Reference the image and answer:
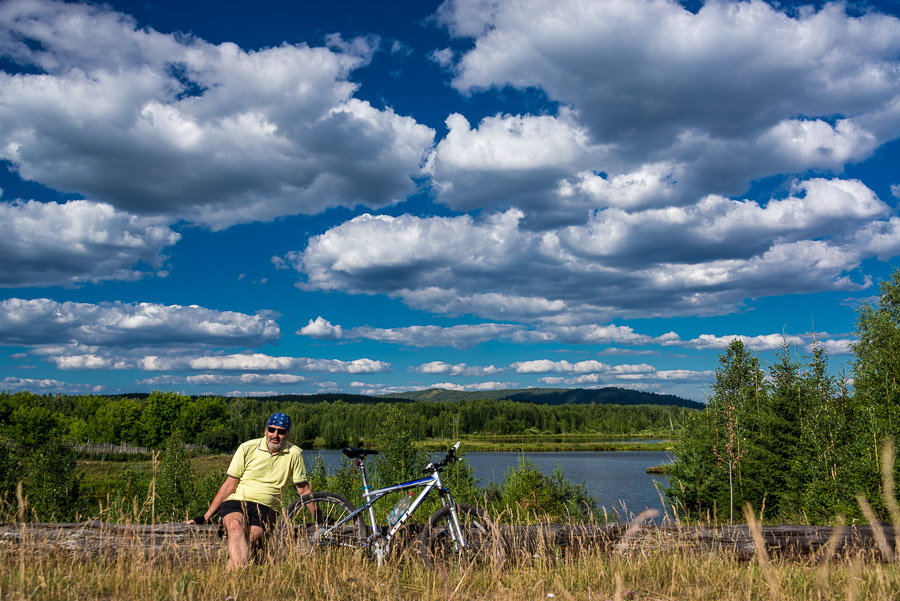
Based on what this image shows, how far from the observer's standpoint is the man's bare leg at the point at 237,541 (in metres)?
5.38

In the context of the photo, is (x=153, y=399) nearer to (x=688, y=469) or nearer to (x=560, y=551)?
(x=688, y=469)

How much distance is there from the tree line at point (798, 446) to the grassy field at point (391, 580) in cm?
835

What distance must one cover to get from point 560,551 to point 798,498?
617 inches

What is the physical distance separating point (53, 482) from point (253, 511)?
1532 cm

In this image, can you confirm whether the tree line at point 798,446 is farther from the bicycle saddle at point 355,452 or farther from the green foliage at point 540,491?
the bicycle saddle at point 355,452

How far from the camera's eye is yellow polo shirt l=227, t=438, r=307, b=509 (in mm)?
6230

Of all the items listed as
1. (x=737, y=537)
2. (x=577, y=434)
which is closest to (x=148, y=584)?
(x=737, y=537)

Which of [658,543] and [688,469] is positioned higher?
[658,543]

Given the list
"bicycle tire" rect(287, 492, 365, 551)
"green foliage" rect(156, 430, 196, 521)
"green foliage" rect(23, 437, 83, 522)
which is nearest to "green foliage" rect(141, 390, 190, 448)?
"green foliage" rect(156, 430, 196, 521)

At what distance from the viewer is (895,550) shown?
657 centimetres

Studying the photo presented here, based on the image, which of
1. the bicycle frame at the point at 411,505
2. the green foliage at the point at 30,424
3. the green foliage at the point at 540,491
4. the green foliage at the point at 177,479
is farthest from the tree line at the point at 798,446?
the green foliage at the point at 30,424

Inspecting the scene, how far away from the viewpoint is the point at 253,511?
240 inches

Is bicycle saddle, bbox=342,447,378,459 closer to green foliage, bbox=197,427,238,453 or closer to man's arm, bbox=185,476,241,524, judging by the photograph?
man's arm, bbox=185,476,241,524

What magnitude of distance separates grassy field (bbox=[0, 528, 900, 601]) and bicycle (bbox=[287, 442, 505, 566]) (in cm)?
21
